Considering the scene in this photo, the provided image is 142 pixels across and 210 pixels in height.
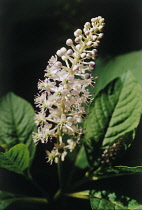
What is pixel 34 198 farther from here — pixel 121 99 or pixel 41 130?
pixel 121 99

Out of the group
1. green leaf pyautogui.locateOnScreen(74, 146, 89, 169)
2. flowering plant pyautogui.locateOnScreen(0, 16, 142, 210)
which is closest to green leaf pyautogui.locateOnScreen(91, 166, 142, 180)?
flowering plant pyautogui.locateOnScreen(0, 16, 142, 210)

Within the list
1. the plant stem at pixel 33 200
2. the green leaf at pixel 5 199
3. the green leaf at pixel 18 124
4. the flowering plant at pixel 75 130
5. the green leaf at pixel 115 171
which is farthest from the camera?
the green leaf at pixel 18 124

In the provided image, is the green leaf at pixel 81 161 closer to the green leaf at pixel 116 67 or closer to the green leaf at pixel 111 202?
the green leaf at pixel 111 202

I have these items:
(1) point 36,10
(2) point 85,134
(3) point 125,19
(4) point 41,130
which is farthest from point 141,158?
(1) point 36,10

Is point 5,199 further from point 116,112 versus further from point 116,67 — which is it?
point 116,67

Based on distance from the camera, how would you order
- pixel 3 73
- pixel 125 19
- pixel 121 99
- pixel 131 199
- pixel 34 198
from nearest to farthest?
1. pixel 131 199
2. pixel 121 99
3. pixel 34 198
4. pixel 3 73
5. pixel 125 19

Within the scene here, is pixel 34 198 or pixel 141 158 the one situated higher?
pixel 141 158

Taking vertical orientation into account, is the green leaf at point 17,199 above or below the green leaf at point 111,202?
above

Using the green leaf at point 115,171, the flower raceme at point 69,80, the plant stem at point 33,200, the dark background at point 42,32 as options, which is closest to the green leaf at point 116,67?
the dark background at point 42,32
